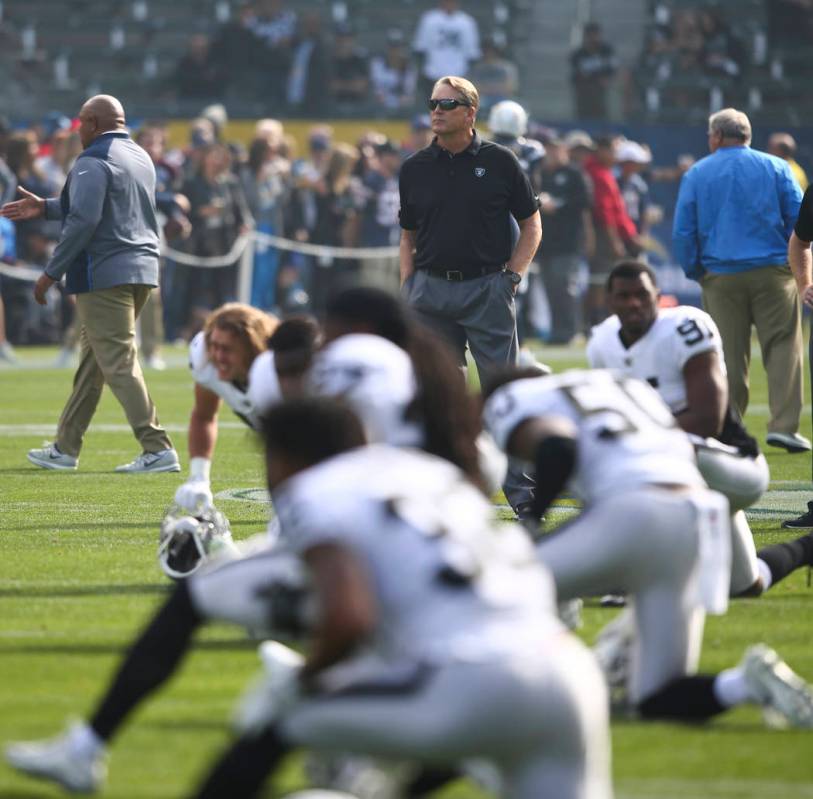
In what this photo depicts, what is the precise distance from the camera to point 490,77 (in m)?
26.8

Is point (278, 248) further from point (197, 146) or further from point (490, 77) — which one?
point (490, 77)

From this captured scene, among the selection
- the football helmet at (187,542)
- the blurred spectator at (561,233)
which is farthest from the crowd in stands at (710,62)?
the football helmet at (187,542)

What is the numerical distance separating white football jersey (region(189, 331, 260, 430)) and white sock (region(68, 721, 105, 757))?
9.19ft

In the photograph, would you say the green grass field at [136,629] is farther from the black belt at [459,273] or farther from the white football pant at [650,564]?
the black belt at [459,273]

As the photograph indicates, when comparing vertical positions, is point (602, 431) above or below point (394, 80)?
above

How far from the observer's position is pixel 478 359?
9.11 m

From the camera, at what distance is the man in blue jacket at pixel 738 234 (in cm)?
1120

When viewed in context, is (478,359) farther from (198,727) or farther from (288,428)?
(288,428)

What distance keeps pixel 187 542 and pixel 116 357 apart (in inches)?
158

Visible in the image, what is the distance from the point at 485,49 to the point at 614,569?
22.3m

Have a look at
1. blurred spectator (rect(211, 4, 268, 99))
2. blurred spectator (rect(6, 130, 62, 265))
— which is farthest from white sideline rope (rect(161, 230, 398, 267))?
blurred spectator (rect(211, 4, 268, 99))

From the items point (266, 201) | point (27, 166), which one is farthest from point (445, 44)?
point (27, 166)

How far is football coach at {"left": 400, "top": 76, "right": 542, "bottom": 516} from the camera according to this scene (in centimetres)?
905

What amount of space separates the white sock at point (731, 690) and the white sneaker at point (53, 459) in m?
6.76
